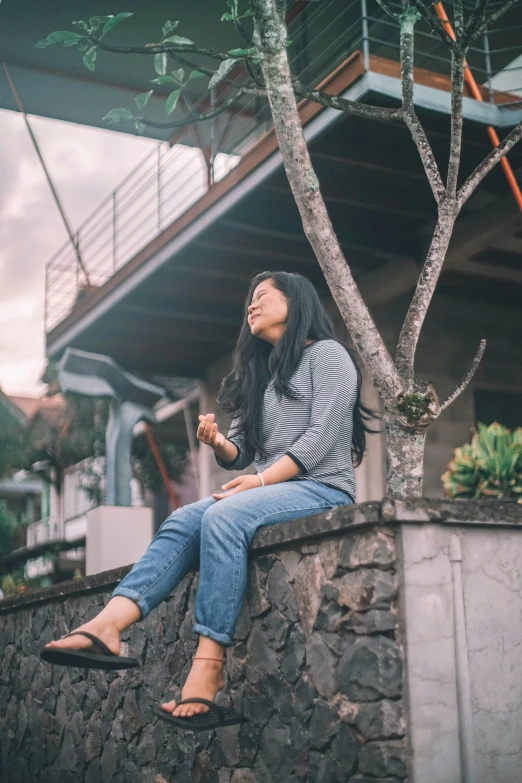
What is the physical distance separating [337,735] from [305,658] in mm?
330

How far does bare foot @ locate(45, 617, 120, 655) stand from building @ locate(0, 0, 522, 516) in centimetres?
414

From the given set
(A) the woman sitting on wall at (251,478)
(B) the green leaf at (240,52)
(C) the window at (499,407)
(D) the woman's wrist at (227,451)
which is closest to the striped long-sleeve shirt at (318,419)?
(A) the woman sitting on wall at (251,478)

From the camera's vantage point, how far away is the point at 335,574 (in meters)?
3.46

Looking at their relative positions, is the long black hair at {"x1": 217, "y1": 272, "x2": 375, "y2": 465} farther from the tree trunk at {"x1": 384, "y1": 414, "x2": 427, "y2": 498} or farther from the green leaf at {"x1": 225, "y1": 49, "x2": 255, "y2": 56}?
the green leaf at {"x1": 225, "y1": 49, "x2": 255, "y2": 56}

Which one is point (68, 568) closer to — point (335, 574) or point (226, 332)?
point (226, 332)

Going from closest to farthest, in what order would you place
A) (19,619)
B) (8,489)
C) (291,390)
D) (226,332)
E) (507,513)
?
(507,513)
(291,390)
(19,619)
(226,332)
(8,489)

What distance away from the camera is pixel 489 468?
699 centimetres

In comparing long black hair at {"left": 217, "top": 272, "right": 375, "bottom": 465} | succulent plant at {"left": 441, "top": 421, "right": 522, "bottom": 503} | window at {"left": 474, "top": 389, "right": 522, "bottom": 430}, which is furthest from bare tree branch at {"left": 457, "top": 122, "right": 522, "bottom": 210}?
window at {"left": 474, "top": 389, "right": 522, "bottom": 430}

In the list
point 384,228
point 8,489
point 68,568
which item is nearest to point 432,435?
point 384,228

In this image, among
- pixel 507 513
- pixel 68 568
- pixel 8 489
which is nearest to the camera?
pixel 507 513

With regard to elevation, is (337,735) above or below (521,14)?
below

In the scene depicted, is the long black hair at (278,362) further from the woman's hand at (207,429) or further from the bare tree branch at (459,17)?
the bare tree branch at (459,17)

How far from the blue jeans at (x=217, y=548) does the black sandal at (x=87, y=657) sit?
0.78ft

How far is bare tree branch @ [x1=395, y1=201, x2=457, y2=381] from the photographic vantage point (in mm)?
4383
